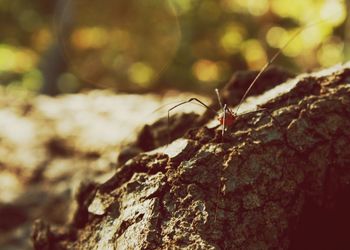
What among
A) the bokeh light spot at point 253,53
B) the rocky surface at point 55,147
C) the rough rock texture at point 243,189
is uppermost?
the bokeh light spot at point 253,53

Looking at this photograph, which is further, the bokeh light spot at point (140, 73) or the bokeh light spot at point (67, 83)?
the bokeh light spot at point (67, 83)

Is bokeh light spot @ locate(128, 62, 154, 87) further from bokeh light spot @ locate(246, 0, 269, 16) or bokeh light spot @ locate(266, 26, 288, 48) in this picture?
bokeh light spot @ locate(266, 26, 288, 48)

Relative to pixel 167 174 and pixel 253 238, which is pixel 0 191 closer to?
pixel 167 174

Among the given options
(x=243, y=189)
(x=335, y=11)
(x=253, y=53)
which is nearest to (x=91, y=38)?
(x=253, y=53)

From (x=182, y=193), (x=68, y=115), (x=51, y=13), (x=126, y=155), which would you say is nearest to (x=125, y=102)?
(x=68, y=115)

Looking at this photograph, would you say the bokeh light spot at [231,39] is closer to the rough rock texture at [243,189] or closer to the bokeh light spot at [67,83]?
the bokeh light spot at [67,83]

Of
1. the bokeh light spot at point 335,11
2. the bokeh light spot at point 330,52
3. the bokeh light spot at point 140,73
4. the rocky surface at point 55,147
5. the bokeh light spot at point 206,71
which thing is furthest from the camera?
the bokeh light spot at point 140,73

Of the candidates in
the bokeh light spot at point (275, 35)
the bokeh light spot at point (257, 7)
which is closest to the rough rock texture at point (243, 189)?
the bokeh light spot at point (275, 35)
